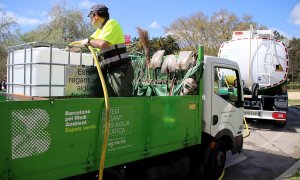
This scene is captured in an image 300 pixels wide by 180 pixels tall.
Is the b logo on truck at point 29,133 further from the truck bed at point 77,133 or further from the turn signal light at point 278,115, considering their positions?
the turn signal light at point 278,115

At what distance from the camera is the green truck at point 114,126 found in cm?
293

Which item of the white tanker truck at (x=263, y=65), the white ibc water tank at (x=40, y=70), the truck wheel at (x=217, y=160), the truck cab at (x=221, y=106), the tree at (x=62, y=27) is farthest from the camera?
the tree at (x=62, y=27)

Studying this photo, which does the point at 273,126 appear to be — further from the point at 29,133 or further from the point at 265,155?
the point at 29,133

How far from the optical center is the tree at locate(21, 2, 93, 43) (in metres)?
27.3

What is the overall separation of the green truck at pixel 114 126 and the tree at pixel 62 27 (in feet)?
75.4

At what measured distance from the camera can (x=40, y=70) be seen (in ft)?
12.0

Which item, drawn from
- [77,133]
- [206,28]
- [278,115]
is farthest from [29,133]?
[206,28]

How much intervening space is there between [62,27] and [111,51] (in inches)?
992

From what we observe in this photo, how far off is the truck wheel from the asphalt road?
0.39 m

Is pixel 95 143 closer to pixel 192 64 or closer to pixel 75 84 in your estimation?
pixel 75 84

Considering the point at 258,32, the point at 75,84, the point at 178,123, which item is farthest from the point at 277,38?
the point at 75,84

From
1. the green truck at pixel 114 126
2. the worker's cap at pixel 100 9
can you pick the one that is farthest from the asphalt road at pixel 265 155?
the worker's cap at pixel 100 9

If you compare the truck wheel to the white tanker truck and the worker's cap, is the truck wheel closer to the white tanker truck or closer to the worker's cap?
the worker's cap

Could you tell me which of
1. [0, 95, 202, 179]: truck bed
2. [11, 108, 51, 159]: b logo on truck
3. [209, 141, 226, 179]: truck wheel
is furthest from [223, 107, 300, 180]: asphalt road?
[11, 108, 51, 159]: b logo on truck
